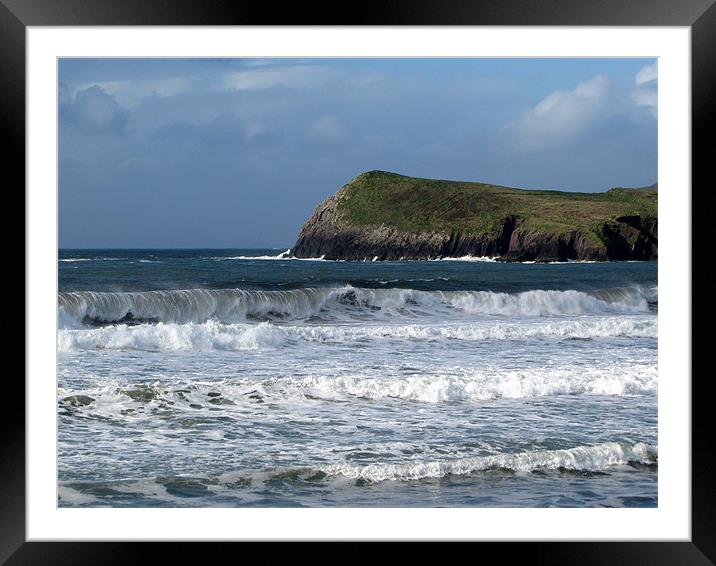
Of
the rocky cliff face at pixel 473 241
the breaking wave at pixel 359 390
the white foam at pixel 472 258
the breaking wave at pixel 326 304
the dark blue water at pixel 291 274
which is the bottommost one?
the breaking wave at pixel 359 390

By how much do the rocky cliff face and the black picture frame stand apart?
66.8 feet

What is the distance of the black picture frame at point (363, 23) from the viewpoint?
88.7 inches

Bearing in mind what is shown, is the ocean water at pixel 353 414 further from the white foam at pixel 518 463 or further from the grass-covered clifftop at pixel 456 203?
the grass-covered clifftop at pixel 456 203

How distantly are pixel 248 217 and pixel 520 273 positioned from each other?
759 centimetres

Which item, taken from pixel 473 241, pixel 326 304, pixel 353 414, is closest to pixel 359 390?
pixel 353 414

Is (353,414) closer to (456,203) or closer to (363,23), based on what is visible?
(363,23)

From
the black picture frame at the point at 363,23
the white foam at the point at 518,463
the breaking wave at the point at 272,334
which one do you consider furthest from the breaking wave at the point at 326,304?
the black picture frame at the point at 363,23

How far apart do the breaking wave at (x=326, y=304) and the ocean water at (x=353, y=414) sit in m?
0.08

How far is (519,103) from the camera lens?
914 inches

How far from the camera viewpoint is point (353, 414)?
4457 mm

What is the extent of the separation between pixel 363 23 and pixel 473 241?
22031 mm

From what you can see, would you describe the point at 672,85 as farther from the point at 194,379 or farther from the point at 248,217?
the point at 248,217

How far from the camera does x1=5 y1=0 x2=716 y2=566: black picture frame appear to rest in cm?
225

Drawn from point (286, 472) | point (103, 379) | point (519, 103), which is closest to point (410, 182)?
point (519, 103)
